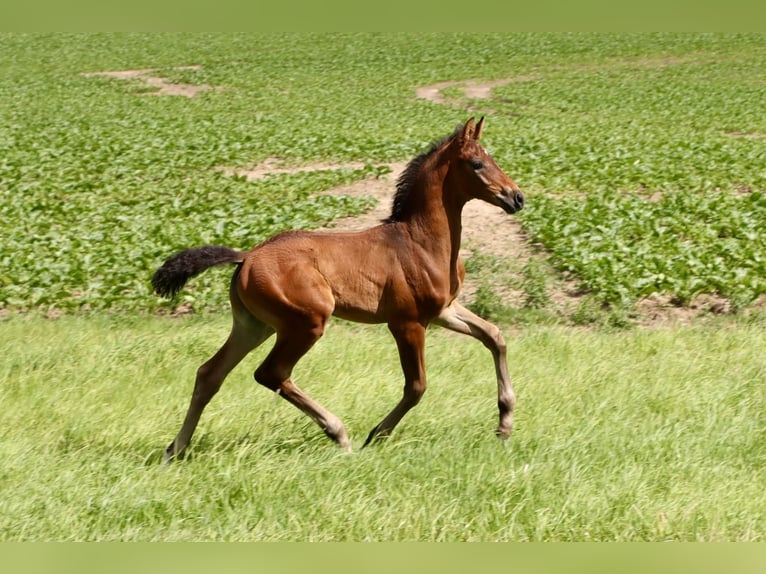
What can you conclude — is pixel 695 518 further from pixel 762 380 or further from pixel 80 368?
pixel 80 368

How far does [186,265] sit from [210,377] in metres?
0.76

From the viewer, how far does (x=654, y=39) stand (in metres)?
58.7

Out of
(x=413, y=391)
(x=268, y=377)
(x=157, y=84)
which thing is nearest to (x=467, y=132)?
(x=413, y=391)

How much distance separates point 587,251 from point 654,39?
48135 millimetres

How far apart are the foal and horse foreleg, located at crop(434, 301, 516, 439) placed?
1 cm

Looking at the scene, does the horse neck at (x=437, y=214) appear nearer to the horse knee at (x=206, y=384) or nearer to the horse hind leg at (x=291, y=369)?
the horse hind leg at (x=291, y=369)

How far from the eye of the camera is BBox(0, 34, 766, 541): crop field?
5.68 meters

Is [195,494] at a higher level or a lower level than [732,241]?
higher

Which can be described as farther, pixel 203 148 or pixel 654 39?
pixel 654 39

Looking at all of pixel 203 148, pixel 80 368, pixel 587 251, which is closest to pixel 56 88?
pixel 203 148

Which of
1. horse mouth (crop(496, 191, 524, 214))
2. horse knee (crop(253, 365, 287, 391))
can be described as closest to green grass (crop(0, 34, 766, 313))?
horse mouth (crop(496, 191, 524, 214))

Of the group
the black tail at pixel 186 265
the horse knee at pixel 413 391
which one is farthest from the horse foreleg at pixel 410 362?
the black tail at pixel 186 265

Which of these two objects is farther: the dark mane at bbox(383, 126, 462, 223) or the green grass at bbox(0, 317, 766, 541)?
the dark mane at bbox(383, 126, 462, 223)

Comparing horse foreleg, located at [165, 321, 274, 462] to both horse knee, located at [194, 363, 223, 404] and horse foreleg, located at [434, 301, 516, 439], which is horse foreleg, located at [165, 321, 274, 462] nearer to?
horse knee, located at [194, 363, 223, 404]
